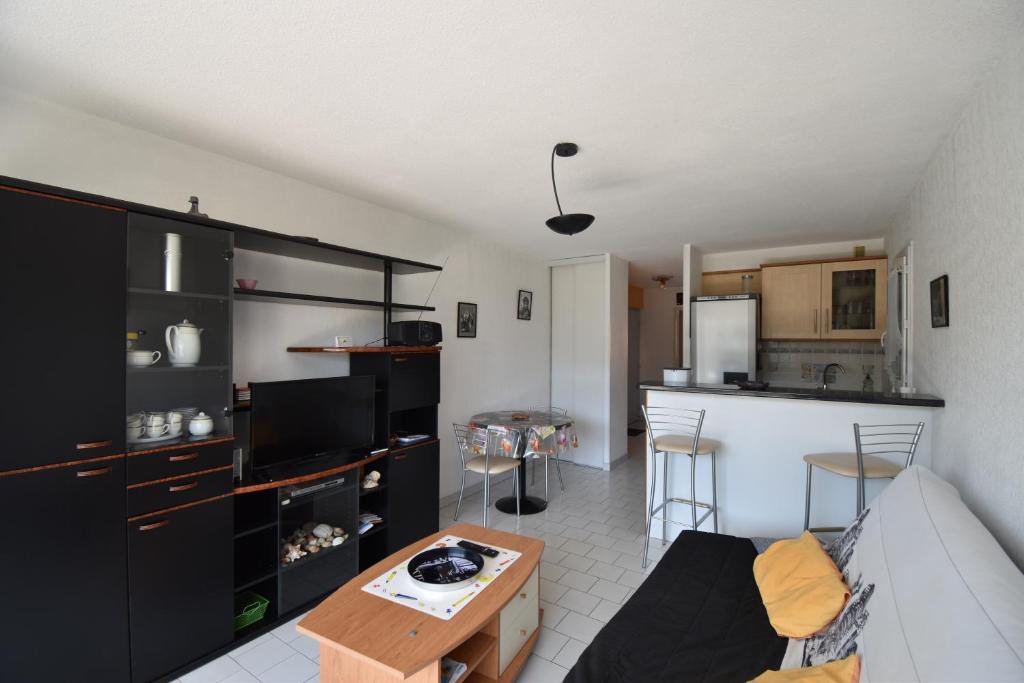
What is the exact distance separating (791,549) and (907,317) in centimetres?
250

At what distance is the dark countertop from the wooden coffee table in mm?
1812

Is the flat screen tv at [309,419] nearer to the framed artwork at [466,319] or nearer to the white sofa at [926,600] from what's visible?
the framed artwork at [466,319]

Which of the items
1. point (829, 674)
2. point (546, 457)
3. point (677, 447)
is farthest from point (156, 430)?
point (546, 457)

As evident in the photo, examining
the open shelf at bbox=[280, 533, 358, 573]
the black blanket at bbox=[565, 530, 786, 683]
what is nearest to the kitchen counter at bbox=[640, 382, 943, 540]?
the black blanket at bbox=[565, 530, 786, 683]

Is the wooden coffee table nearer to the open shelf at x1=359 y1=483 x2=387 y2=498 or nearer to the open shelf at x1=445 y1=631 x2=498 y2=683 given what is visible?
the open shelf at x1=445 y1=631 x2=498 y2=683

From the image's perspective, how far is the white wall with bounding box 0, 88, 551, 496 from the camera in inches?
80.1

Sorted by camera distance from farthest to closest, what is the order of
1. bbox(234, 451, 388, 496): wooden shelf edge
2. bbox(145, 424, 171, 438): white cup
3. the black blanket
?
bbox(234, 451, 388, 496): wooden shelf edge
bbox(145, 424, 171, 438): white cup
the black blanket

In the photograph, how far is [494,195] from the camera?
3.21 meters

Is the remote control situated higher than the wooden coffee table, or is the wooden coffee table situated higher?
the remote control

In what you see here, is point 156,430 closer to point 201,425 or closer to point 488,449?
point 201,425

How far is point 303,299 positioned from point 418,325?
81 cm

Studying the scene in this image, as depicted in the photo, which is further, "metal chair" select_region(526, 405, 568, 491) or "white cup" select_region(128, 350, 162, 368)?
"metal chair" select_region(526, 405, 568, 491)

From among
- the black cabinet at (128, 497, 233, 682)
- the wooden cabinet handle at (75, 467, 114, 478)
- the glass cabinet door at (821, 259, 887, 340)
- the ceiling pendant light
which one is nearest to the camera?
the wooden cabinet handle at (75, 467, 114, 478)

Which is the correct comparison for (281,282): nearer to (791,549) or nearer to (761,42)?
(761,42)
